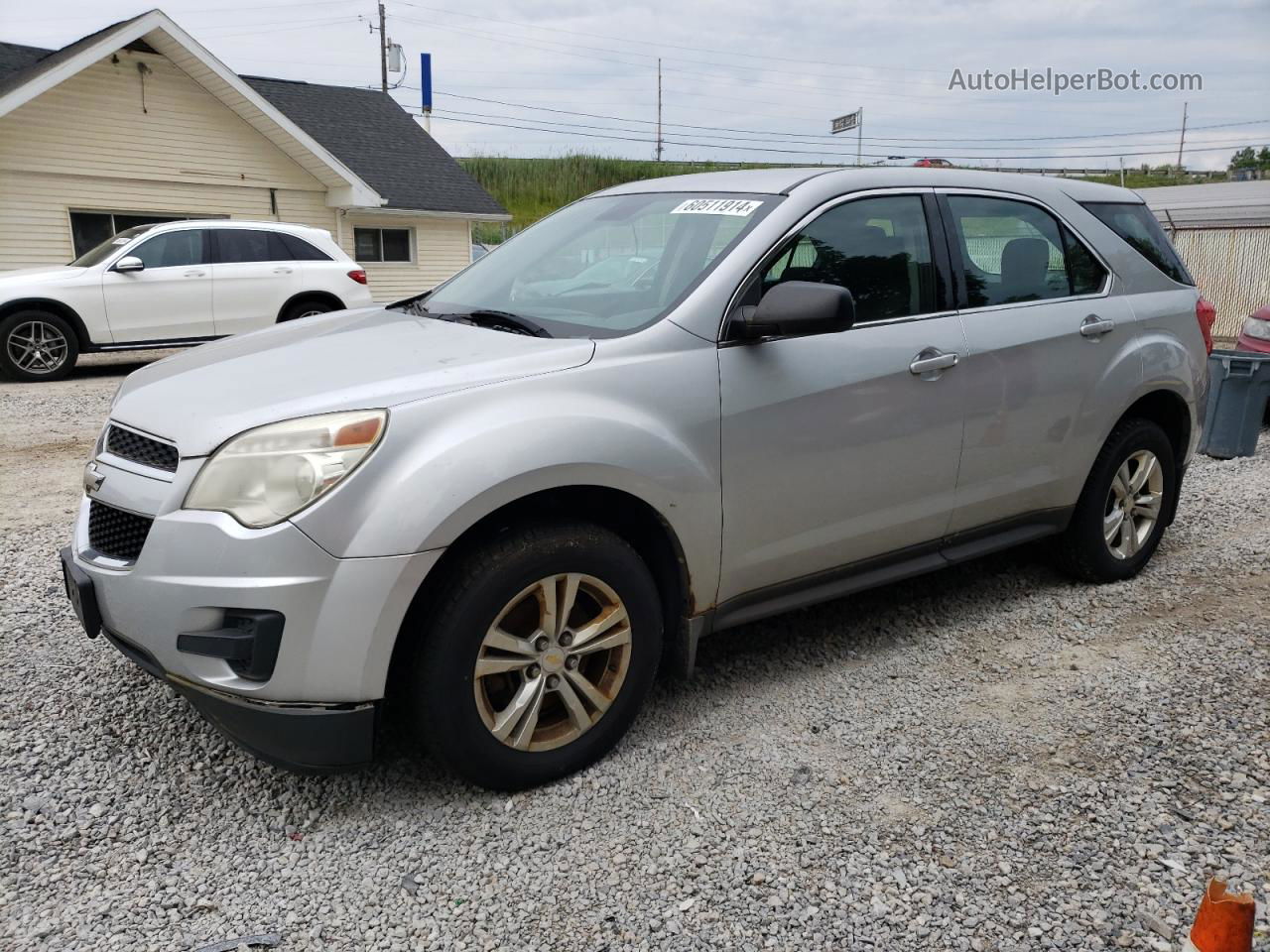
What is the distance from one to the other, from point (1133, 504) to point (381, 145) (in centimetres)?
2109

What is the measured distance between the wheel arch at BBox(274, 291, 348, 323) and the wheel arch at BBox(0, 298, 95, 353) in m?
2.18

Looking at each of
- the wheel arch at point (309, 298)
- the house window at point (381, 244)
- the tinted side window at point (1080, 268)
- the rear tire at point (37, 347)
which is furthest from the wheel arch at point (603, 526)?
the house window at point (381, 244)

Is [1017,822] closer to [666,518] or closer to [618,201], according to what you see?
[666,518]

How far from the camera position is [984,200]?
13.7 feet

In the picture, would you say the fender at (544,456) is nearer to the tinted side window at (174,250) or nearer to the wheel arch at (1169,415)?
the wheel arch at (1169,415)

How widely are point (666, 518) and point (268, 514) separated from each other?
115 cm

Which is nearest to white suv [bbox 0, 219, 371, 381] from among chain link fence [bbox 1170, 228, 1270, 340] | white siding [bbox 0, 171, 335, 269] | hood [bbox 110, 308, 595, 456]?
white siding [bbox 0, 171, 335, 269]

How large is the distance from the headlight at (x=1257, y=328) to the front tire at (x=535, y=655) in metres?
8.00

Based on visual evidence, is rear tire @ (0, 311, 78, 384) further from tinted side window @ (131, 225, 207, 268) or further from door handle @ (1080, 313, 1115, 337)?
door handle @ (1080, 313, 1115, 337)

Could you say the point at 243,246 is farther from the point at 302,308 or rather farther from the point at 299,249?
the point at 302,308

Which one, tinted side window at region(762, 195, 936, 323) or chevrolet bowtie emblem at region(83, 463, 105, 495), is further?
tinted side window at region(762, 195, 936, 323)

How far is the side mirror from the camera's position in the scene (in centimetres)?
312

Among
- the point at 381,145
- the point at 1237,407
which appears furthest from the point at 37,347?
the point at 381,145

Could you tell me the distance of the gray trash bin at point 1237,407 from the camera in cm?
779
